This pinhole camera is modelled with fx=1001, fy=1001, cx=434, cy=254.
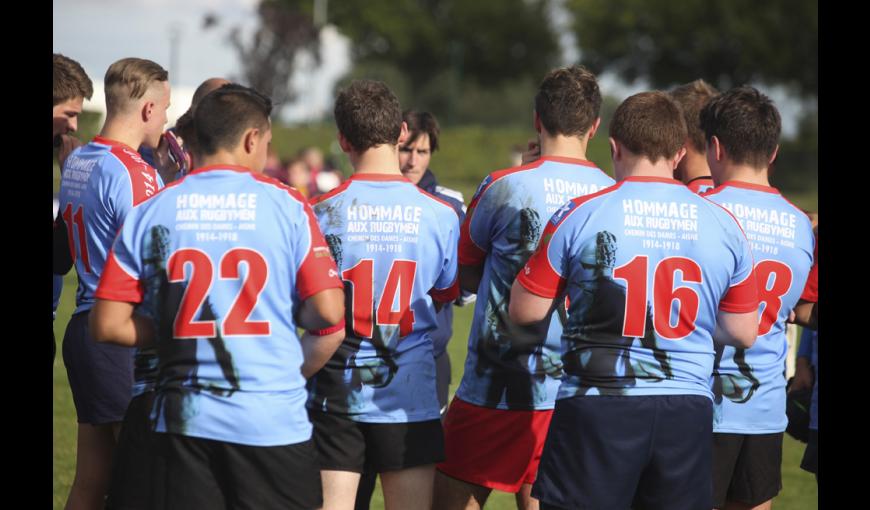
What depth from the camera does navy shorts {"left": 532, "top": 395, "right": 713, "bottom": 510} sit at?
3832 mm

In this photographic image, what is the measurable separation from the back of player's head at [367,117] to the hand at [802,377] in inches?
114

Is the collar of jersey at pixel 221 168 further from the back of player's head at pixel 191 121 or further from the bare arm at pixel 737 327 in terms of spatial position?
the bare arm at pixel 737 327

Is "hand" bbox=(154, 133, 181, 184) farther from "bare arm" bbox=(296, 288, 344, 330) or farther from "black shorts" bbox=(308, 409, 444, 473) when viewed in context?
"bare arm" bbox=(296, 288, 344, 330)

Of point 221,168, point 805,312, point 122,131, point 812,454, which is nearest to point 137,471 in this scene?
point 221,168

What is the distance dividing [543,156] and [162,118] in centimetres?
189

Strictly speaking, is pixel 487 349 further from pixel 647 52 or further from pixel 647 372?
pixel 647 52

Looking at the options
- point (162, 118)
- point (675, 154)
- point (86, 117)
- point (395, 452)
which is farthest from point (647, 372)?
point (86, 117)

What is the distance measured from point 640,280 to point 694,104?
2.09m

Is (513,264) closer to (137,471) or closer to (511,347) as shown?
(511,347)

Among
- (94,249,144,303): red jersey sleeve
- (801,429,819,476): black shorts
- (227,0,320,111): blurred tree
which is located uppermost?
(227,0,320,111): blurred tree

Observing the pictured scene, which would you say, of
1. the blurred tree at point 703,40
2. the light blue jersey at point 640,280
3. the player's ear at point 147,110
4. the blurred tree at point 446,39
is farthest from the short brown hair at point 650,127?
the blurred tree at point 446,39

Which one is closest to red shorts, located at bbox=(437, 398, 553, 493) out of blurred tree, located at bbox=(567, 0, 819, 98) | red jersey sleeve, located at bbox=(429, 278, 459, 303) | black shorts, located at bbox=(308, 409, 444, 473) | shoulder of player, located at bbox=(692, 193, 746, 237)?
black shorts, located at bbox=(308, 409, 444, 473)

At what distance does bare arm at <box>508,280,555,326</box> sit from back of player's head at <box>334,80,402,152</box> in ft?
3.06

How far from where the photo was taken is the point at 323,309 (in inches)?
145
